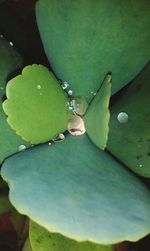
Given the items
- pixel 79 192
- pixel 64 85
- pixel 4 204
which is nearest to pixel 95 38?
pixel 64 85

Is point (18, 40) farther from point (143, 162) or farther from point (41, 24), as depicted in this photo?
point (143, 162)

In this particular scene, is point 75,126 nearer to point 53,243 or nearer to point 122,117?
point 122,117

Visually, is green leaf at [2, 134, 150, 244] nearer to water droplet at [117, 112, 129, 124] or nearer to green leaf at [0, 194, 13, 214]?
water droplet at [117, 112, 129, 124]

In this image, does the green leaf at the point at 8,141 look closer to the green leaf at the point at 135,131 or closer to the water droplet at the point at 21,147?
the water droplet at the point at 21,147

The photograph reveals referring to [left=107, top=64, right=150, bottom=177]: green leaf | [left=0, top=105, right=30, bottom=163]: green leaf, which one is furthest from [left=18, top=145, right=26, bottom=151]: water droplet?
[left=107, top=64, right=150, bottom=177]: green leaf

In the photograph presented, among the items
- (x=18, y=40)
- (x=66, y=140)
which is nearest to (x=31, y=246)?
(x=66, y=140)
